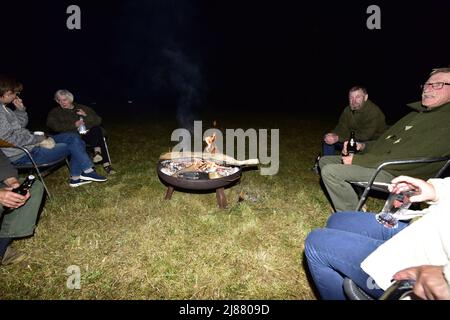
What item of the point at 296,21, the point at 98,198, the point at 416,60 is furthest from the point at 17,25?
the point at 416,60

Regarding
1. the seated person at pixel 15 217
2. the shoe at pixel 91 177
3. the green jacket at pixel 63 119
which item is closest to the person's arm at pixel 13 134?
the seated person at pixel 15 217

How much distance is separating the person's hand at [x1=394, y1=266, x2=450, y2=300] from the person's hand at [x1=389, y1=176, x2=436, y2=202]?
0.75m

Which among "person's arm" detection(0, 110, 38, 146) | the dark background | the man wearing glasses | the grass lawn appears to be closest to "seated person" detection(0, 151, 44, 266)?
the grass lawn

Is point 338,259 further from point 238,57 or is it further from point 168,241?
point 238,57

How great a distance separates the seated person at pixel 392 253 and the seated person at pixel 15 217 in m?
2.97

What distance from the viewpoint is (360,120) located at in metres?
4.92

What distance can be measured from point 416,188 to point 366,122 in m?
3.01

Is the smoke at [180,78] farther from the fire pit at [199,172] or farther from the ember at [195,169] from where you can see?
the ember at [195,169]

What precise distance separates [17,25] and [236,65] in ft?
59.9

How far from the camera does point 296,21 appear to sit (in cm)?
2816

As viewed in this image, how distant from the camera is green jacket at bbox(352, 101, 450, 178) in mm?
3139

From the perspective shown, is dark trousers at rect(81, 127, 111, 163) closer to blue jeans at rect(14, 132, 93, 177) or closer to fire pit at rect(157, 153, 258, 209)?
blue jeans at rect(14, 132, 93, 177)

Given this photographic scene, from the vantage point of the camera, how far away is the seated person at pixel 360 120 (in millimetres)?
4801

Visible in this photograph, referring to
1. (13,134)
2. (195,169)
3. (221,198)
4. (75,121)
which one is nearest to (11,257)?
(13,134)
